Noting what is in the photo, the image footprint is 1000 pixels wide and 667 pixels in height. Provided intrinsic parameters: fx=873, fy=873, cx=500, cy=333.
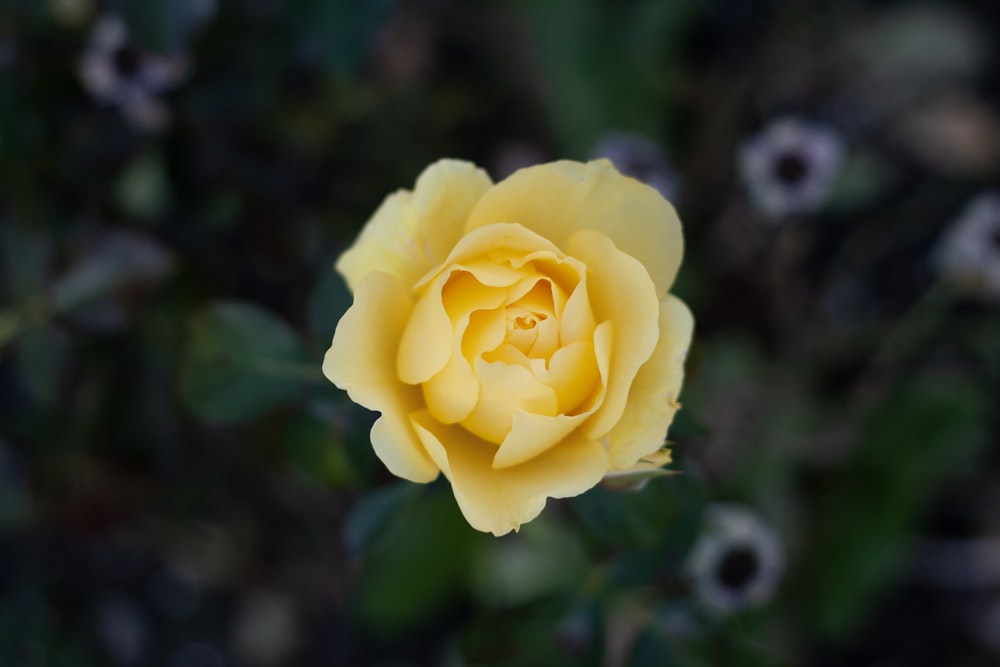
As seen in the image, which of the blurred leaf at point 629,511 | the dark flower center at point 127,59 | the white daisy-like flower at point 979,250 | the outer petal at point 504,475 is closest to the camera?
the outer petal at point 504,475

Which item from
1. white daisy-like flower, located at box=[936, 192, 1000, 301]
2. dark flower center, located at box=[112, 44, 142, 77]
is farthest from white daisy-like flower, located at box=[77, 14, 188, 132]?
white daisy-like flower, located at box=[936, 192, 1000, 301]

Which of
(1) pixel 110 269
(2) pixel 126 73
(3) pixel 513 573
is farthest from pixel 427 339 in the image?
(3) pixel 513 573

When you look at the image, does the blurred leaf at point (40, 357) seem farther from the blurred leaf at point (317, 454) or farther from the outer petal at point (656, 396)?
the outer petal at point (656, 396)

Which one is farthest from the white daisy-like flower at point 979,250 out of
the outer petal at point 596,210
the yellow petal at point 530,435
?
the yellow petal at point 530,435

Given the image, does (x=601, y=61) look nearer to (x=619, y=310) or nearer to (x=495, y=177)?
(x=495, y=177)

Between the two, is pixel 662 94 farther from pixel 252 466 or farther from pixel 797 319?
pixel 252 466

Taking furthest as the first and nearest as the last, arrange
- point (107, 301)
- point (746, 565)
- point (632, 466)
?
A: point (746, 565) → point (107, 301) → point (632, 466)

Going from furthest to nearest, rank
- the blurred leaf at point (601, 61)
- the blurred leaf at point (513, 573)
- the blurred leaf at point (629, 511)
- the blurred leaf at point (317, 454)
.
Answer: the blurred leaf at point (601, 61) → the blurred leaf at point (513, 573) → the blurred leaf at point (317, 454) → the blurred leaf at point (629, 511)

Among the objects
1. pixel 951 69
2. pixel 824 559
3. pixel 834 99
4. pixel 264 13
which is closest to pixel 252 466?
pixel 264 13
